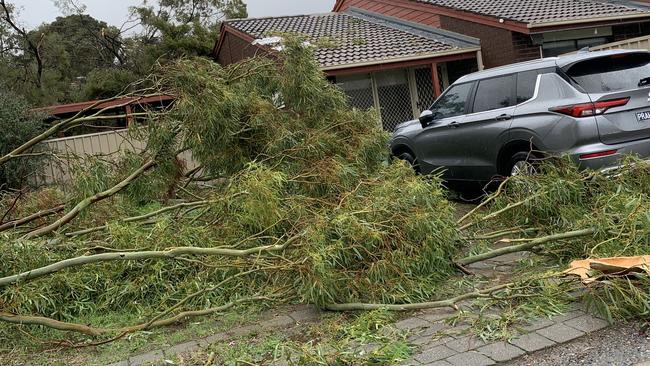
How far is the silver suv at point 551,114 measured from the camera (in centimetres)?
614

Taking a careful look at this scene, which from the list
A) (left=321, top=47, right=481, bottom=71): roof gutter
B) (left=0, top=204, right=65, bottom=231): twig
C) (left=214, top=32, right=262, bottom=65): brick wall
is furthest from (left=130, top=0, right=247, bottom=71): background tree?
(left=0, top=204, right=65, bottom=231): twig

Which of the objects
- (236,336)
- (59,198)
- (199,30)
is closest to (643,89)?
(236,336)

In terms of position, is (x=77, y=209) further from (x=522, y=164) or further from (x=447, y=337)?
(x=522, y=164)

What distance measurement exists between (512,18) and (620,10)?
11.8 feet

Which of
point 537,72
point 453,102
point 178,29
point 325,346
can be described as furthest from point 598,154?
point 178,29

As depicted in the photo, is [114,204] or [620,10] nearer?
[114,204]

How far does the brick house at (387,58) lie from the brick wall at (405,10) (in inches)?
7.4

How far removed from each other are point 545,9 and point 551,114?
1062cm

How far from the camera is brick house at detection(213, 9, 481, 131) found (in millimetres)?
14836

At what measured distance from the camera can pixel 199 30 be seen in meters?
27.3

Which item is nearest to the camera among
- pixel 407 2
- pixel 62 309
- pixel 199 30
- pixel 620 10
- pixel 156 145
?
pixel 62 309

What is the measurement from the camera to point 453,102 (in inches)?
325

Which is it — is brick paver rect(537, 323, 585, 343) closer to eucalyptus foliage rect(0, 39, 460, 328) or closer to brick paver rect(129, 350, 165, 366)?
eucalyptus foliage rect(0, 39, 460, 328)

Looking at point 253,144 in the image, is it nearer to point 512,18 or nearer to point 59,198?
point 59,198
